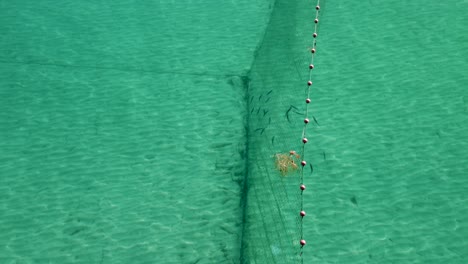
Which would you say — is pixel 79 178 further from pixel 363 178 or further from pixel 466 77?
pixel 466 77

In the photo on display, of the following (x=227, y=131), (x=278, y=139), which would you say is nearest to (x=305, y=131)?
(x=278, y=139)

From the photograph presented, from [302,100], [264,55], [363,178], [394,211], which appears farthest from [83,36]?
[394,211]

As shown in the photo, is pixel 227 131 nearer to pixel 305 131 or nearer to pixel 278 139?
pixel 278 139

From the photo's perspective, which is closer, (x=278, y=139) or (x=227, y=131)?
(x=278, y=139)
